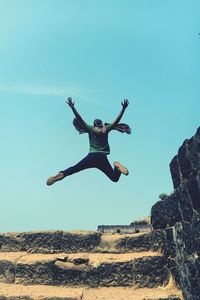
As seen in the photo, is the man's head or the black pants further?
the man's head

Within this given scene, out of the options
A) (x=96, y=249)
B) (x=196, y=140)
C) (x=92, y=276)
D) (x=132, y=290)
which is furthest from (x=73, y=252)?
(x=196, y=140)

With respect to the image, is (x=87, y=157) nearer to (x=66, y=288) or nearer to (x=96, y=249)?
(x=96, y=249)

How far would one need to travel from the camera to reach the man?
18.6 ft

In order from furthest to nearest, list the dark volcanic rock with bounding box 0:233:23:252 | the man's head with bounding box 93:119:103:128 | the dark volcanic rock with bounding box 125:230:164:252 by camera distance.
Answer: the man's head with bounding box 93:119:103:128 → the dark volcanic rock with bounding box 0:233:23:252 → the dark volcanic rock with bounding box 125:230:164:252

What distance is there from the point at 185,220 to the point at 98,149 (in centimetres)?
293

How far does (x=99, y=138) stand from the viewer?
6172 millimetres

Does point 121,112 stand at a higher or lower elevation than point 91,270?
higher

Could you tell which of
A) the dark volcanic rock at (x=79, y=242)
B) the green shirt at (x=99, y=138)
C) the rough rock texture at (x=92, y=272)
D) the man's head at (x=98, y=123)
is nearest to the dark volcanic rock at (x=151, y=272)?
the rough rock texture at (x=92, y=272)

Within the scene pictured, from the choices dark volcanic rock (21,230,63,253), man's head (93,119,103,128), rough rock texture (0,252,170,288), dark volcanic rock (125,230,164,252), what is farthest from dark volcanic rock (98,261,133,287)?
man's head (93,119,103,128)

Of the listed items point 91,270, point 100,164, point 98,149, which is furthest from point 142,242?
point 98,149

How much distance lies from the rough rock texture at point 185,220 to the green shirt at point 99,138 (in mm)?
2116

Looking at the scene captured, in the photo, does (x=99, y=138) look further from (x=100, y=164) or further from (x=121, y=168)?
(x=121, y=168)

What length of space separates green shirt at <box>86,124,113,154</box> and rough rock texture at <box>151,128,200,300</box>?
2116 mm

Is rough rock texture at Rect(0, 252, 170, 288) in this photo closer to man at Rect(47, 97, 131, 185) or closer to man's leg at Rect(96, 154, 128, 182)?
man at Rect(47, 97, 131, 185)
